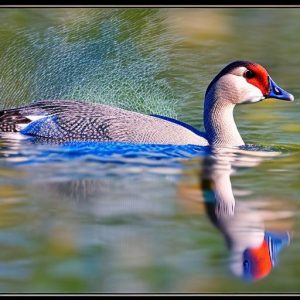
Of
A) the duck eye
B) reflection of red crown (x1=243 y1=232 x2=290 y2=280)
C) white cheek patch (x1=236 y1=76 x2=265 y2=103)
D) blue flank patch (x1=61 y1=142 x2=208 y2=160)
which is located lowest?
blue flank patch (x1=61 y1=142 x2=208 y2=160)

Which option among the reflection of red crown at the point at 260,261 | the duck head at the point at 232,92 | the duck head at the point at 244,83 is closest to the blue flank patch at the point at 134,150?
the duck head at the point at 232,92

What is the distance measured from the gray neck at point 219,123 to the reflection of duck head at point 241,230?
1361mm

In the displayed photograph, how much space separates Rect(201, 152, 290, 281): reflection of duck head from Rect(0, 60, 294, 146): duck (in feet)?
4.34

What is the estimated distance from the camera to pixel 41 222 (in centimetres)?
872

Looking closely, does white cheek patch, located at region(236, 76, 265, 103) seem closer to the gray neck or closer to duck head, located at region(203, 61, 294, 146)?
duck head, located at region(203, 61, 294, 146)

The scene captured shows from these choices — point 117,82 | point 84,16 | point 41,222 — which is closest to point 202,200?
point 41,222

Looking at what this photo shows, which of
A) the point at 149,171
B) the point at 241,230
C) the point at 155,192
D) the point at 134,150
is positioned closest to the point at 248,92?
the point at 134,150

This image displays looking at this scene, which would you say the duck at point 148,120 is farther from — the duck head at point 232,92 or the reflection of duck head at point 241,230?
the reflection of duck head at point 241,230

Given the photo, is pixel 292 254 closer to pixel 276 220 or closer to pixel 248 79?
pixel 276 220

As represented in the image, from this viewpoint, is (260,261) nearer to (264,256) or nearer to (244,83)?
(264,256)

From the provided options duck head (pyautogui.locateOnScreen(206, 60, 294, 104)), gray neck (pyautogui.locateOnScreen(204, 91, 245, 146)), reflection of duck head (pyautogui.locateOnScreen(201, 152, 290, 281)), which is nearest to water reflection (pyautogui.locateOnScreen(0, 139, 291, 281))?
reflection of duck head (pyautogui.locateOnScreen(201, 152, 290, 281))

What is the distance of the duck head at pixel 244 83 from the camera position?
1203 cm

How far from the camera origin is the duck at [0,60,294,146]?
11742 mm

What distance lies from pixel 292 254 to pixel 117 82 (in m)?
5.98
